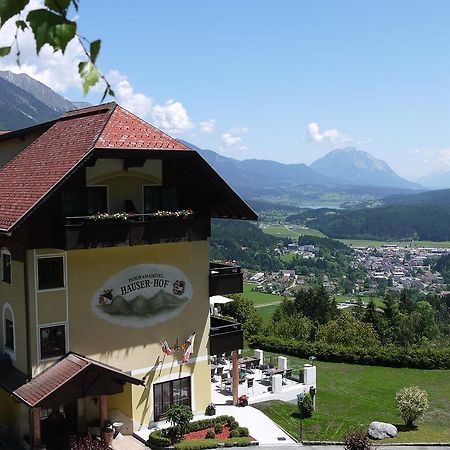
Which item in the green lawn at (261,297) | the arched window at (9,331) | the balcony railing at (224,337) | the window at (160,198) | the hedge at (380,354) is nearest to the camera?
the arched window at (9,331)

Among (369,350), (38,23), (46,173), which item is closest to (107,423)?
(46,173)

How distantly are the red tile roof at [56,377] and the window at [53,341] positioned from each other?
0.30 meters

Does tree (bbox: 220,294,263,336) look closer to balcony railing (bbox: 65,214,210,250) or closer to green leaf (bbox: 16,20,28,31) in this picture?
balcony railing (bbox: 65,214,210,250)

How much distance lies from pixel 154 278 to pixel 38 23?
60.6ft

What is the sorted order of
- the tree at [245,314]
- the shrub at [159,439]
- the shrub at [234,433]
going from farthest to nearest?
the tree at [245,314] → the shrub at [234,433] → the shrub at [159,439]

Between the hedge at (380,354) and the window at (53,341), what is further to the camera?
the hedge at (380,354)

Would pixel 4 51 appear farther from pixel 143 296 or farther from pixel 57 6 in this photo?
pixel 143 296

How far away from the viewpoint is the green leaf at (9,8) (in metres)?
2.39

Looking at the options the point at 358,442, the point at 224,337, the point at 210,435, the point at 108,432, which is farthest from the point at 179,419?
the point at 358,442

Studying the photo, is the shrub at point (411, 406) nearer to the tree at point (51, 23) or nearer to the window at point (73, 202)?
the window at point (73, 202)

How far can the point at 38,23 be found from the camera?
2.41 meters

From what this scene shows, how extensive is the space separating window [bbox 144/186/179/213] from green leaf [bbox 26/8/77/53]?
17826mm

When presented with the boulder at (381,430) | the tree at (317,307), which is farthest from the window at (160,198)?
the tree at (317,307)

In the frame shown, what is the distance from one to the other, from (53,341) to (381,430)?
11.3 m
